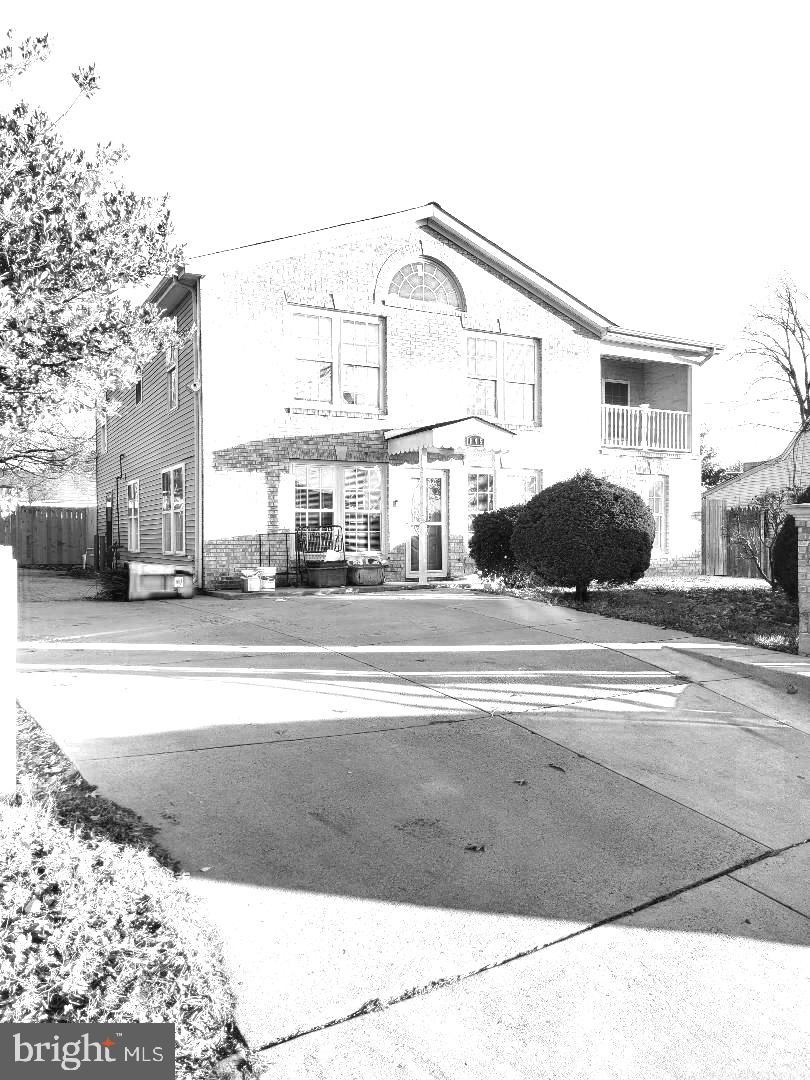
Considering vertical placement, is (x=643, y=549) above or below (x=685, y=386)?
below

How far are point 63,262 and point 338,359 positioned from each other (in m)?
12.2

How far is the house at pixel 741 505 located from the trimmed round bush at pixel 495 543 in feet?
17.7

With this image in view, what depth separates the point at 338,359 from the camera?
16125 millimetres


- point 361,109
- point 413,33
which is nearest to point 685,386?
point 361,109

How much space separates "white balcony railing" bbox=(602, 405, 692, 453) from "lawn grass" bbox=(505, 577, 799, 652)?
5.48 meters

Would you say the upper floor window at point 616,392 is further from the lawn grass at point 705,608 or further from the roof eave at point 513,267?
the lawn grass at point 705,608

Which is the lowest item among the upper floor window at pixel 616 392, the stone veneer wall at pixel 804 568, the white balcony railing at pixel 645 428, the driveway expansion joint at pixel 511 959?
the driveway expansion joint at pixel 511 959

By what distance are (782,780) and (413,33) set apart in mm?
6758

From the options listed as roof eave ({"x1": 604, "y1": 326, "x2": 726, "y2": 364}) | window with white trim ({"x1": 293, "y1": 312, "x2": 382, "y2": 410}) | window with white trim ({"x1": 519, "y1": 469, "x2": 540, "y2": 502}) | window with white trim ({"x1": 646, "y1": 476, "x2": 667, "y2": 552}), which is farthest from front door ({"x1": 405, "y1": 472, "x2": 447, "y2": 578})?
window with white trim ({"x1": 646, "y1": 476, "x2": 667, "y2": 552})

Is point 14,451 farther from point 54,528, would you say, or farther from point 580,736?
point 54,528

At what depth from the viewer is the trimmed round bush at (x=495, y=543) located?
15.1 meters

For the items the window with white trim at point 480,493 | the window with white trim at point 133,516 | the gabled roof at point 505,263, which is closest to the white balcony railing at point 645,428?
the gabled roof at point 505,263

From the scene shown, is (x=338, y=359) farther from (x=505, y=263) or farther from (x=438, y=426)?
(x=505, y=263)

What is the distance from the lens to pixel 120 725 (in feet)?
17.8
